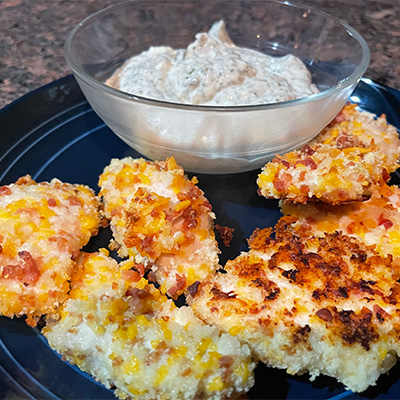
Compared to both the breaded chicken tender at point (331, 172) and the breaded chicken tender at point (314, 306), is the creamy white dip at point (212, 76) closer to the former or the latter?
the breaded chicken tender at point (331, 172)

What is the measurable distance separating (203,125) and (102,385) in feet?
4.11

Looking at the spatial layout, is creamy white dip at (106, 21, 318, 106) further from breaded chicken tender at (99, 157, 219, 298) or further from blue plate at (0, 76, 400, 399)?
breaded chicken tender at (99, 157, 219, 298)

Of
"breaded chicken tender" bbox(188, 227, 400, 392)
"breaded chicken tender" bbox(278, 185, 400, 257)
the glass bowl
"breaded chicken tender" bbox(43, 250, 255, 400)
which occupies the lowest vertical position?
"breaded chicken tender" bbox(278, 185, 400, 257)

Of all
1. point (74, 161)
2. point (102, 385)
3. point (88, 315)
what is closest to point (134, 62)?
point (74, 161)

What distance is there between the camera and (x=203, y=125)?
86.1 inches

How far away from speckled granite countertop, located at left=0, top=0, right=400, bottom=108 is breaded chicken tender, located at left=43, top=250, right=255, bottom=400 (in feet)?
7.56

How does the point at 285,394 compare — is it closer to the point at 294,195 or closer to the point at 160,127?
the point at 294,195

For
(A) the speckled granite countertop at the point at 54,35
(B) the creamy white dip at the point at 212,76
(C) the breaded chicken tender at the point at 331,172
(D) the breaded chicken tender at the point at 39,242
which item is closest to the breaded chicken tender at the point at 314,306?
(C) the breaded chicken tender at the point at 331,172

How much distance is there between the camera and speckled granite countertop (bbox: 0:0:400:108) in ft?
12.3

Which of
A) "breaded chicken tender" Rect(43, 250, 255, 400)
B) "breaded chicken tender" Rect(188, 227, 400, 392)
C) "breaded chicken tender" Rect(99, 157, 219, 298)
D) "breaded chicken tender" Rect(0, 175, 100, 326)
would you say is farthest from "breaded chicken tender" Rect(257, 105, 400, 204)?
"breaded chicken tender" Rect(0, 175, 100, 326)

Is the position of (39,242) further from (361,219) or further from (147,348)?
(361,219)

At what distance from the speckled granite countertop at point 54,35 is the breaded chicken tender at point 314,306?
2.38 m

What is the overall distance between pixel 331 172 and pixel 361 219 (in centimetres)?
29

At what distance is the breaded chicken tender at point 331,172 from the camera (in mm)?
2020
